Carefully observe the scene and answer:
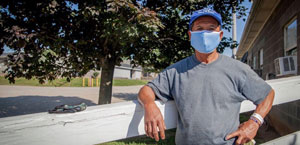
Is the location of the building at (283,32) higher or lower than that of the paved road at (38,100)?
higher

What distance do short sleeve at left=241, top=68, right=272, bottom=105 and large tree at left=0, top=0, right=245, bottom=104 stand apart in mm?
1787

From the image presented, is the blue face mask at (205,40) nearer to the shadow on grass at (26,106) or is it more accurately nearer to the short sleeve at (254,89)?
the short sleeve at (254,89)

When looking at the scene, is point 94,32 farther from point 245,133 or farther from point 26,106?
point 26,106

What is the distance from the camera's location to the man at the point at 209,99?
1212 mm

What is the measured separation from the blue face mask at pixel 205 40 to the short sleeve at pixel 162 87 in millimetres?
365

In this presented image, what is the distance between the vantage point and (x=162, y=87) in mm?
1319

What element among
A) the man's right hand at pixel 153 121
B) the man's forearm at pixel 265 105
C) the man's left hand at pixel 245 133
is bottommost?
the man's left hand at pixel 245 133

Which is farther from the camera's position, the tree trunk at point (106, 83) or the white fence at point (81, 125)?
the tree trunk at point (106, 83)

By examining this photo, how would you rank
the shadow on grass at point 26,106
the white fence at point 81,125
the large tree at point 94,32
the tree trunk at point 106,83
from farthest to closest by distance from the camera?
the shadow on grass at point 26,106 → the tree trunk at point 106,83 → the large tree at point 94,32 → the white fence at point 81,125

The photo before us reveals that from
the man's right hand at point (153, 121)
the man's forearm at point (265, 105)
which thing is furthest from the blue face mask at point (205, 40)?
the man's right hand at point (153, 121)

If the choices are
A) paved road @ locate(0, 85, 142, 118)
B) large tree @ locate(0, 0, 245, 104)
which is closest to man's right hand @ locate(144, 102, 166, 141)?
large tree @ locate(0, 0, 245, 104)

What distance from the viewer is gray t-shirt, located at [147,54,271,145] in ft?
4.01

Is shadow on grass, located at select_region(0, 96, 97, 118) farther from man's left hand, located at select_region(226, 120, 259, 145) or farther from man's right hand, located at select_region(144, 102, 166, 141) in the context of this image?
man's left hand, located at select_region(226, 120, 259, 145)

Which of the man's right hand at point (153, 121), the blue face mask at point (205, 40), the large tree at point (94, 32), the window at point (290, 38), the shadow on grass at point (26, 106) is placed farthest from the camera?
the shadow on grass at point (26, 106)
